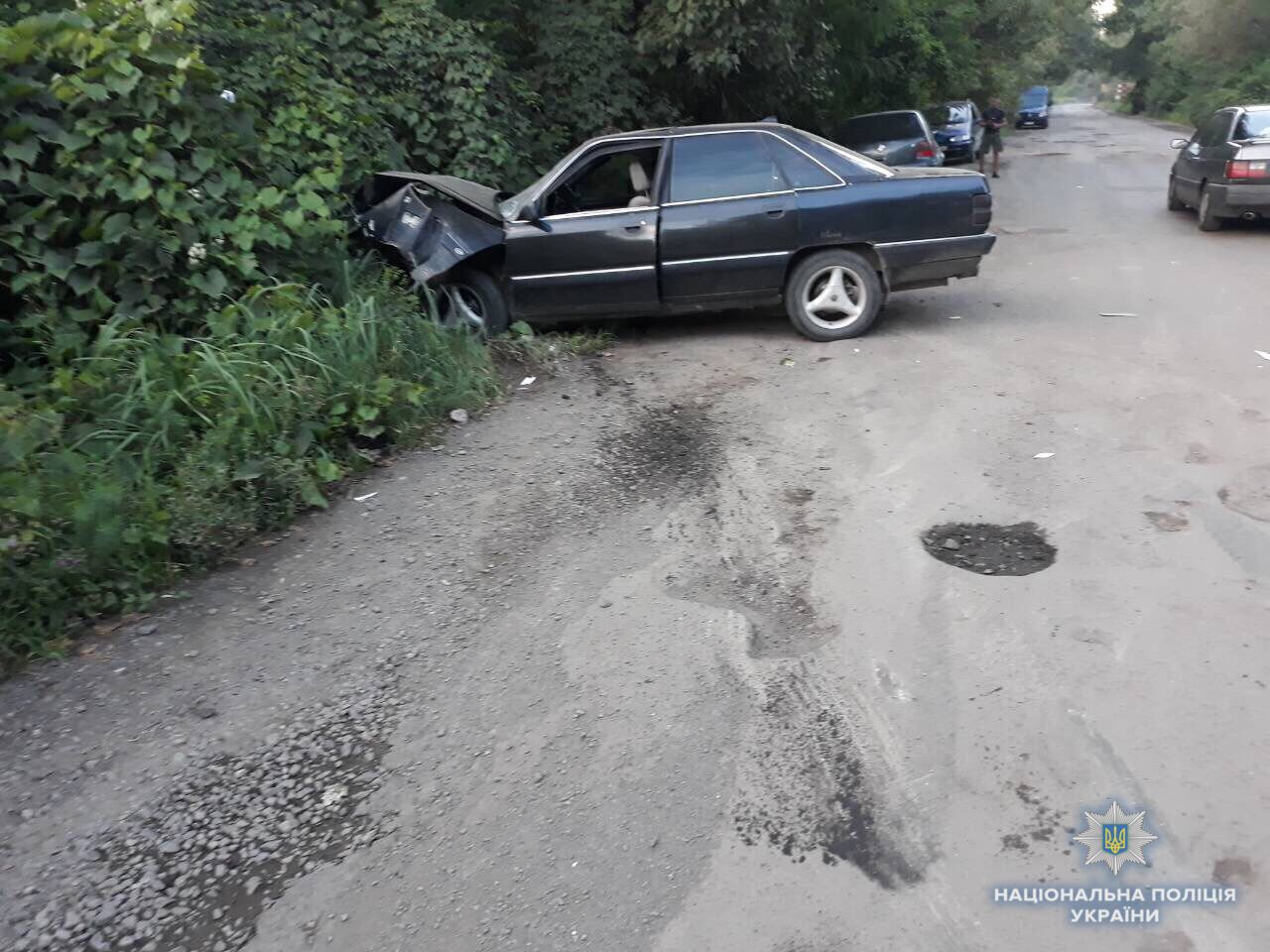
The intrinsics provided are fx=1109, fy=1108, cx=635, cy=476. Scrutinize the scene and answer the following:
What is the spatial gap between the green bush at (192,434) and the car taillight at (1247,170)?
390 inches

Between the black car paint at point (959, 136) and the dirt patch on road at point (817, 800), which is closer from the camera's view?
the dirt patch on road at point (817, 800)

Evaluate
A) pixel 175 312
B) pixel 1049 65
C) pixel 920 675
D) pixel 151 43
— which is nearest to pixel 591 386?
pixel 175 312

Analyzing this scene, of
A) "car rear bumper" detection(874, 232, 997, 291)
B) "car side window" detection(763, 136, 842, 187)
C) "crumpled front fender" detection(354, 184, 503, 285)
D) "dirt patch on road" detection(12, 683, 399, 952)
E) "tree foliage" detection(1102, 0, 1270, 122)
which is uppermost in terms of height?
"car side window" detection(763, 136, 842, 187)

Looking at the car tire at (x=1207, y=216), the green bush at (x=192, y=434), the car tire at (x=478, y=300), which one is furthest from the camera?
the car tire at (x=1207, y=216)

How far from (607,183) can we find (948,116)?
1686 cm

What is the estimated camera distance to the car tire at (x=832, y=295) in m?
8.58

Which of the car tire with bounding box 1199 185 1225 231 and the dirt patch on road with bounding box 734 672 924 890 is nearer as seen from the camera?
the dirt patch on road with bounding box 734 672 924 890

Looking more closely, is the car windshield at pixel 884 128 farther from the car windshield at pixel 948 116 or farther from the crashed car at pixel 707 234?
the crashed car at pixel 707 234

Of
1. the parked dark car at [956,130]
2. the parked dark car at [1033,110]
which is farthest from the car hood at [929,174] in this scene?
the parked dark car at [1033,110]

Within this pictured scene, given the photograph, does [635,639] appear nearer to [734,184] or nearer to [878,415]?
[878,415]

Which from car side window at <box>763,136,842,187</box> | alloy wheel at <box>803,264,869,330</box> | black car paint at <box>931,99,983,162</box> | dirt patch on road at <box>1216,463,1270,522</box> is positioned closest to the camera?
dirt patch on road at <box>1216,463,1270,522</box>

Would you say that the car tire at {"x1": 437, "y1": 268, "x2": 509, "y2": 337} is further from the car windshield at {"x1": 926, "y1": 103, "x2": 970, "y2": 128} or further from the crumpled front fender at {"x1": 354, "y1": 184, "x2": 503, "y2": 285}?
the car windshield at {"x1": 926, "y1": 103, "x2": 970, "y2": 128}

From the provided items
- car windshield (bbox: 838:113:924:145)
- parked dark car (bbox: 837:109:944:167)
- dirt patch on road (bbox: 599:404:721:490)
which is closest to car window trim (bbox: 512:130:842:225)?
dirt patch on road (bbox: 599:404:721:490)

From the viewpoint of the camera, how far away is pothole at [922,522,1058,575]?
5.00 meters
